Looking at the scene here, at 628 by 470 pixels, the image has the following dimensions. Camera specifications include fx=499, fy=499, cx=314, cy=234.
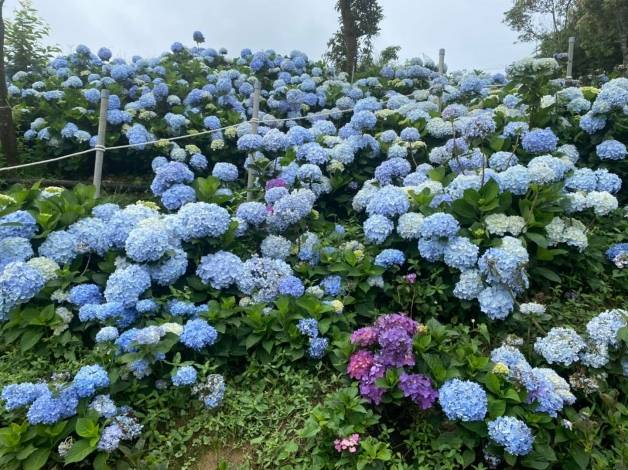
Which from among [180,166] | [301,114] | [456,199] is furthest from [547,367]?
[301,114]

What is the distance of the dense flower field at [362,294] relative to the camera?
7.57ft

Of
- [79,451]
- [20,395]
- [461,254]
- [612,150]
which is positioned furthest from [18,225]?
[612,150]

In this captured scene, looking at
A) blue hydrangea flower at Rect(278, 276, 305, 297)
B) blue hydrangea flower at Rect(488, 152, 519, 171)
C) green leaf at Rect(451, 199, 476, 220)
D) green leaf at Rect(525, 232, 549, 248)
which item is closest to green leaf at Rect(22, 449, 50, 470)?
blue hydrangea flower at Rect(278, 276, 305, 297)

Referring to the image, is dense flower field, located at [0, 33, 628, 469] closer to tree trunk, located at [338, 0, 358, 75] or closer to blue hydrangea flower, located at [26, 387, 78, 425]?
blue hydrangea flower, located at [26, 387, 78, 425]

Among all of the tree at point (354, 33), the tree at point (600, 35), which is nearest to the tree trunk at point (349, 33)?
the tree at point (354, 33)

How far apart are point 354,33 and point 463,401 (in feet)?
36.2

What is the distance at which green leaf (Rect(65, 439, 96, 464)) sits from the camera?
7.27ft

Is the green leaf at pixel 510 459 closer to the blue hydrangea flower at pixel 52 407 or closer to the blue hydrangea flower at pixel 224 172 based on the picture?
the blue hydrangea flower at pixel 52 407

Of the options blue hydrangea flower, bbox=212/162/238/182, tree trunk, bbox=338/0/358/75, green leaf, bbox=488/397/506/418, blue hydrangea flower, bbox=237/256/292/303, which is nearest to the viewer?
green leaf, bbox=488/397/506/418

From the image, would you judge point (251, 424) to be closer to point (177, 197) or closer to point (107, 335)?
point (107, 335)

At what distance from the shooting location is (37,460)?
7.44ft

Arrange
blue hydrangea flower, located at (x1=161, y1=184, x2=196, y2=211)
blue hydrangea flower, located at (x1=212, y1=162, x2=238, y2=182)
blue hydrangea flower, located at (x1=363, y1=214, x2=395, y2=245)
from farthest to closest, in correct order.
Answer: blue hydrangea flower, located at (x1=212, y1=162, x2=238, y2=182), blue hydrangea flower, located at (x1=161, y1=184, x2=196, y2=211), blue hydrangea flower, located at (x1=363, y1=214, x2=395, y2=245)

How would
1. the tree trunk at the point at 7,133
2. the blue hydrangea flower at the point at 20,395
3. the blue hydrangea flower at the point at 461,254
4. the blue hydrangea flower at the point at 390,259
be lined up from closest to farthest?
the blue hydrangea flower at the point at 20,395, the blue hydrangea flower at the point at 461,254, the blue hydrangea flower at the point at 390,259, the tree trunk at the point at 7,133

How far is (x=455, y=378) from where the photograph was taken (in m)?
2.37
